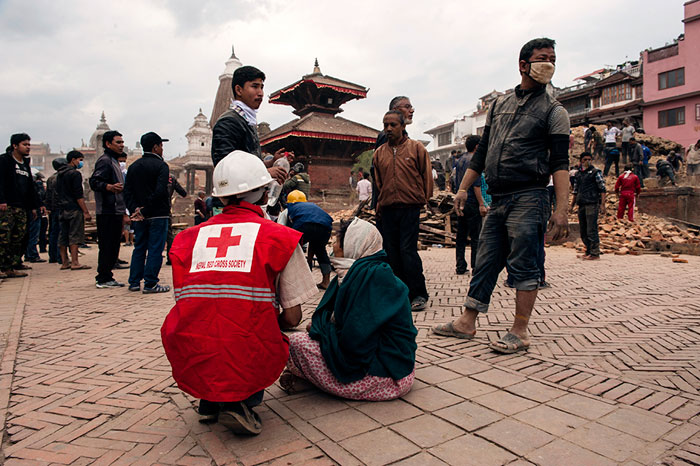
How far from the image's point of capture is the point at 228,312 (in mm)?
1938

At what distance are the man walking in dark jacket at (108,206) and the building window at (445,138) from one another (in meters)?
62.4

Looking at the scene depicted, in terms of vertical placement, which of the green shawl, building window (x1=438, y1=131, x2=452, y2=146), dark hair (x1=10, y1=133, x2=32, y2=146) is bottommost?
the green shawl

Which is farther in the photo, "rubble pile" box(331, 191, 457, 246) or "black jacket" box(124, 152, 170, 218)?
"rubble pile" box(331, 191, 457, 246)

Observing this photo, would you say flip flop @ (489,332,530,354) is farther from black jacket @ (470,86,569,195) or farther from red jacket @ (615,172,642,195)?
red jacket @ (615,172,642,195)

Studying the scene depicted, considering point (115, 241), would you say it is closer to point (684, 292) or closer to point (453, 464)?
point (453, 464)

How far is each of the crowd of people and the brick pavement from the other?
0.18 meters

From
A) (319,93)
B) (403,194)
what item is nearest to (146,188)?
(403,194)

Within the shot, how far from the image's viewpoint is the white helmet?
85.3 inches

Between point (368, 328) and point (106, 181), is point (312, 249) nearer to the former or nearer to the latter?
point (106, 181)

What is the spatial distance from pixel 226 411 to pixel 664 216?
1707 cm

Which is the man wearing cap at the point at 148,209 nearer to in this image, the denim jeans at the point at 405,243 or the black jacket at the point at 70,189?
the black jacket at the point at 70,189

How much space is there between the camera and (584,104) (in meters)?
41.0

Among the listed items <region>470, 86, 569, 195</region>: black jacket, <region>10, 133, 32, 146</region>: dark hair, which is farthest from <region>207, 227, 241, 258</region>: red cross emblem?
<region>10, 133, 32, 146</region>: dark hair

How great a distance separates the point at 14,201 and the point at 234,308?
22.2ft
